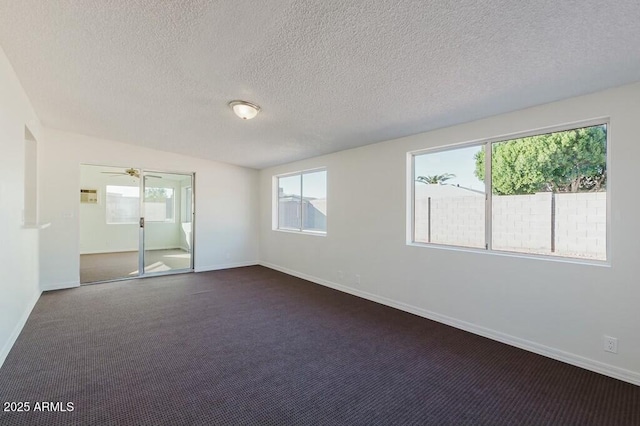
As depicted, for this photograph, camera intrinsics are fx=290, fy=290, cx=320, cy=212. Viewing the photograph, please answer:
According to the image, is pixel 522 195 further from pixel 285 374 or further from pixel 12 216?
pixel 12 216

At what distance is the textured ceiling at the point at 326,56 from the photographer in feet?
5.69

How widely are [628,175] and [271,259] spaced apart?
18.6 feet

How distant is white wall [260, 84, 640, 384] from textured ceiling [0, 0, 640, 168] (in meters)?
0.24

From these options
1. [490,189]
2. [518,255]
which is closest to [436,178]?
[490,189]

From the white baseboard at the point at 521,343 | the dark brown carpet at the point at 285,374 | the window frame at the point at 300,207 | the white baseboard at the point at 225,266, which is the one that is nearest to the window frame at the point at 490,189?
the white baseboard at the point at 521,343

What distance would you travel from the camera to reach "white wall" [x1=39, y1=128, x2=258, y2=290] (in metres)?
4.64

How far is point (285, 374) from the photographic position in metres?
2.32

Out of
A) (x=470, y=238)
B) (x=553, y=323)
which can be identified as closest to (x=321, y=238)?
(x=470, y=238)

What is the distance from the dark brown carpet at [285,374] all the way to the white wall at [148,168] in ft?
4.29

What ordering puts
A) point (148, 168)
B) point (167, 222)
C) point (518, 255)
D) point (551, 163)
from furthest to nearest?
point (167, 222) < point (148, 168) < point (518, 255) < point (551, 163)

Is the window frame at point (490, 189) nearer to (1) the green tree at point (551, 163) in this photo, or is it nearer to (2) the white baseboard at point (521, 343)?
(1) the green tree at point (551, 163)

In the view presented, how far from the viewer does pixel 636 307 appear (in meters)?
2.22

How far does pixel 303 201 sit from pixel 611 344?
455 cm

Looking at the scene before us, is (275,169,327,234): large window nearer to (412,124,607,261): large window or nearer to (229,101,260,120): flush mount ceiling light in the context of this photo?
(412,124,607,261): large window
